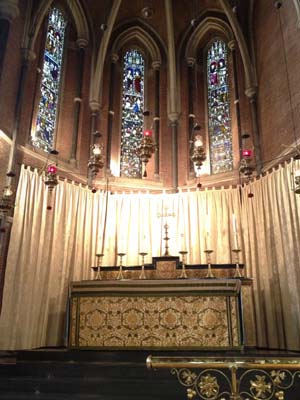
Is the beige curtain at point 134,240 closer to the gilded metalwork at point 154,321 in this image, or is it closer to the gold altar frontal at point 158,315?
the gold altar frontal at point 158,315

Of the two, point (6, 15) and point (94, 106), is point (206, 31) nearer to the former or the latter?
point (94, 106)

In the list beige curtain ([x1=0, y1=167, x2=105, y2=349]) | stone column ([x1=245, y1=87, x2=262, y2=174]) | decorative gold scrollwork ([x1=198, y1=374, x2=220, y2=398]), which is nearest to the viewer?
decorative gold scrollwork ([x1=198, y1=374, x2=220, y2=398])

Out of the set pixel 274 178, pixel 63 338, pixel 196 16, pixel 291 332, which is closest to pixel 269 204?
pixel 274 178

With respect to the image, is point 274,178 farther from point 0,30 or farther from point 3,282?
point 0,30

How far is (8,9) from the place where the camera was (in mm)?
11039

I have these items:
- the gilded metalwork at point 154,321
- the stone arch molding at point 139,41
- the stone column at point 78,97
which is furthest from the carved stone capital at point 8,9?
the gilded metalwork at point 154,321

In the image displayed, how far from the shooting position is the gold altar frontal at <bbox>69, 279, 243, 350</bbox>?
8.22m

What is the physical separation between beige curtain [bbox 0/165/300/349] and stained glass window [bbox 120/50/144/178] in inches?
66.4

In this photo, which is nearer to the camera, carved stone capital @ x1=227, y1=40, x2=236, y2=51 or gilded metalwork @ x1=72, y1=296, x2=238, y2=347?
gilded metalwork @ x1=72, y1=296, x2=238, y2=347

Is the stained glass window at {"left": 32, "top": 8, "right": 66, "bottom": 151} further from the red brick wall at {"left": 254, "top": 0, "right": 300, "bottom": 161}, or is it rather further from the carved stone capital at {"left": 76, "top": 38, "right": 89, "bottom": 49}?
the red brick wall at {"left": 254, "top": 0, "right": 300, "bottom": 161}

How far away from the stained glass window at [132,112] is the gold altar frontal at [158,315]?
6018mm

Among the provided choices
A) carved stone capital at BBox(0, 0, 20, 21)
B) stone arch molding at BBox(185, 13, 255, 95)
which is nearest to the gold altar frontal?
carved stone capital at BBox(0, 0, 20, 21)

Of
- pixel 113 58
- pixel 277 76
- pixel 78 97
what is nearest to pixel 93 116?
pixel 78 97

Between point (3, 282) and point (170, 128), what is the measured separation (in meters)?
7.82
